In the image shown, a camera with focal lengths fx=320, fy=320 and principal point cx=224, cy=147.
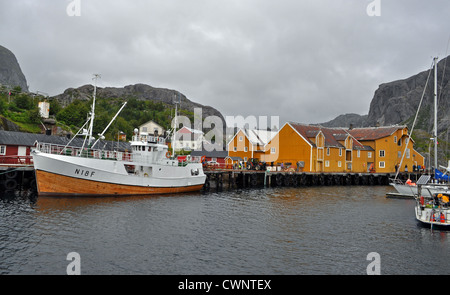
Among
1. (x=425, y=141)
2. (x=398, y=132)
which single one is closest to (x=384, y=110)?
(x=425, y=141)

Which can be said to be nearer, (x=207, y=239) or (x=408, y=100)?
(x=207, y=239)

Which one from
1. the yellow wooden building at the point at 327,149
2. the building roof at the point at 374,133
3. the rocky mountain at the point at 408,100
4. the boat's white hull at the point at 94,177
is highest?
the rocky mountain at the point at 408,100

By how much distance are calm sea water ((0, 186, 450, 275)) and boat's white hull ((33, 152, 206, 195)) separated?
1751 millimetres

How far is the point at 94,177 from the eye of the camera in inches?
1158

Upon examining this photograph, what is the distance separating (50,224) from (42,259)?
19.3 ft

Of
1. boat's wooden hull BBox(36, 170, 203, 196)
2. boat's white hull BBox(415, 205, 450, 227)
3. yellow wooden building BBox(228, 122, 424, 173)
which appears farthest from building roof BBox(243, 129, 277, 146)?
boat's white hull BBox(415, 205, 450, 227)

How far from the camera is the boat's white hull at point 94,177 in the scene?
27.7 m

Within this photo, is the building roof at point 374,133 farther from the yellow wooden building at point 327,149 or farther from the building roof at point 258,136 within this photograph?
the building roof at point 258,136

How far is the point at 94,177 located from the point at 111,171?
1648mm

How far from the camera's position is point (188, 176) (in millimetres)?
38250

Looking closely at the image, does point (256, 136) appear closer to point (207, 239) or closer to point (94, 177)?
point (94, 177)

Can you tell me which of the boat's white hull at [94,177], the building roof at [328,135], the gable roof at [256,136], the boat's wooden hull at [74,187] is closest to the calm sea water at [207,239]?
the boat's wooden hull at [74,187]

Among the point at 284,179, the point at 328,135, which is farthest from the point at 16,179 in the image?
the point at 328,135
